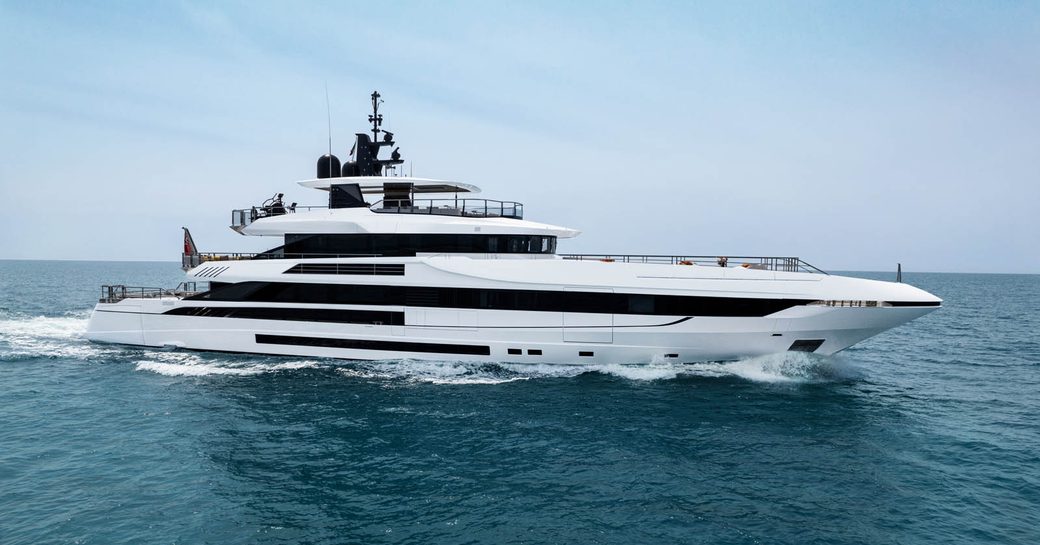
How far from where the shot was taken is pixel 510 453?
12.6 m

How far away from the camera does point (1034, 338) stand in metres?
33.6

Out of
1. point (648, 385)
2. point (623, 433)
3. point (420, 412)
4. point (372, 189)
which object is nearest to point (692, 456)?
point (623, 433)

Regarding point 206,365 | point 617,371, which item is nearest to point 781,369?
point 617,371

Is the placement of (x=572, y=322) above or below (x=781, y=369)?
above

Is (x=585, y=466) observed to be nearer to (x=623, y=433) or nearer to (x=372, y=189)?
(x=623, y=433)

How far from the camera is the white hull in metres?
18.2

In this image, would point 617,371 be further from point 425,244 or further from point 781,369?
point 425,244

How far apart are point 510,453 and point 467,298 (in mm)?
8331

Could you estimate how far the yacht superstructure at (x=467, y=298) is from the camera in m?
18.5

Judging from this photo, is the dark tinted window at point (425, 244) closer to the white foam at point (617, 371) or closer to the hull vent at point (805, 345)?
the white foam at point (617, 371)

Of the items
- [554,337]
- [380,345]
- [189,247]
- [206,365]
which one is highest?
[189,247]

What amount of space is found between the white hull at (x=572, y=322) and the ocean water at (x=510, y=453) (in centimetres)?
70

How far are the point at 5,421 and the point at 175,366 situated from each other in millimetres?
5993

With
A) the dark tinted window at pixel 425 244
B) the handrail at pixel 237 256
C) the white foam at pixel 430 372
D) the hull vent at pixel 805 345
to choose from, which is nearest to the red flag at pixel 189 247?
the handrail at pixel 237 256
